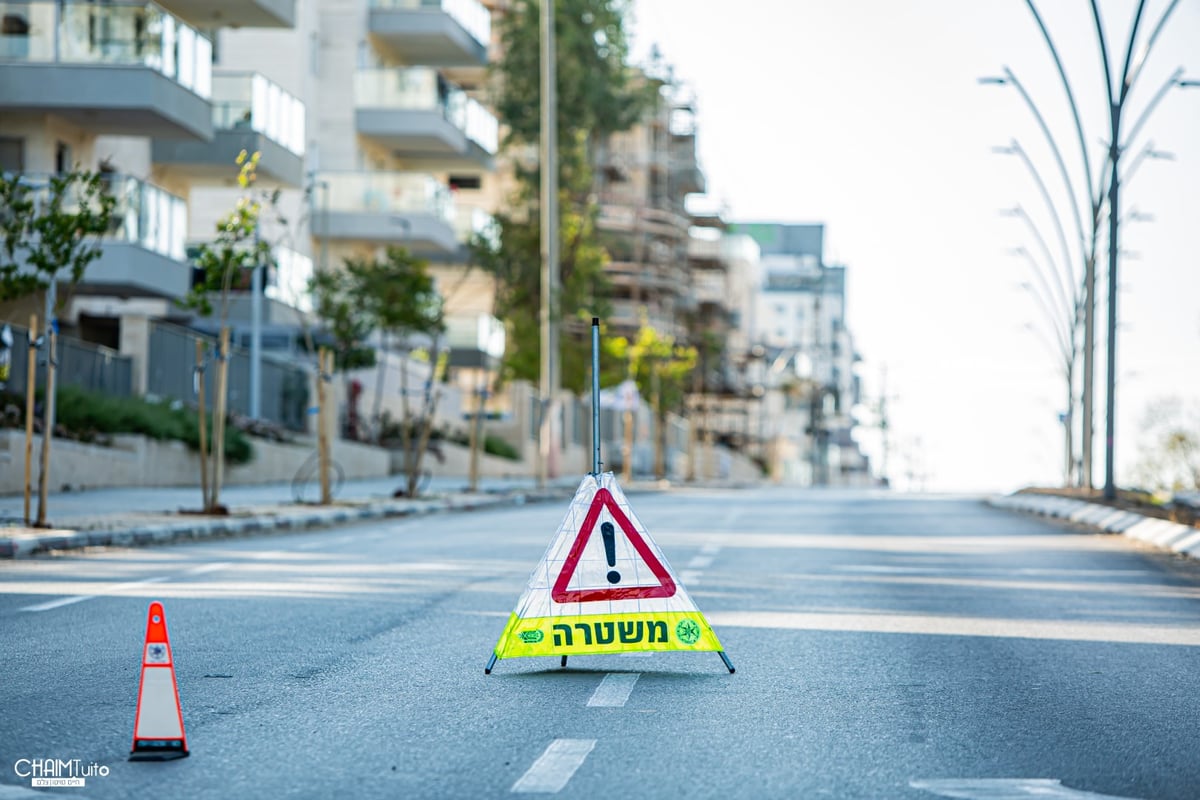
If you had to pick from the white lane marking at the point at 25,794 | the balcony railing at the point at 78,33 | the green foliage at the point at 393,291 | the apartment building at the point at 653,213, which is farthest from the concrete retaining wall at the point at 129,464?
the apartment building at the point at 653,213

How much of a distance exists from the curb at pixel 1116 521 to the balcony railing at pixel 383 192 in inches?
871

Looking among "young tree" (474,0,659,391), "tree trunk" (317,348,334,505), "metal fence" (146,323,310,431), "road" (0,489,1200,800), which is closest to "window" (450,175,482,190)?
"young tree" (474,0,659,391)

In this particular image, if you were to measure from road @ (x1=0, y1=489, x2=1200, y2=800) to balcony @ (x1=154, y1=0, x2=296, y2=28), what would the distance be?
80.7 feet

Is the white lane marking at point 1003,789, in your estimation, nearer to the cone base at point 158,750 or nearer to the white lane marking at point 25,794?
the cone base at point 158,750

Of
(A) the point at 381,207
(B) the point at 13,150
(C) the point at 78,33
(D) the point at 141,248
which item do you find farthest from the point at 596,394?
(A) the point at 381,207

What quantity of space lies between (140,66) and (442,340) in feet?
82.4

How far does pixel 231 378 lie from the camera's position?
42.2 meters

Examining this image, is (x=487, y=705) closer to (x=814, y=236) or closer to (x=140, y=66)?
(x=140, y=66)

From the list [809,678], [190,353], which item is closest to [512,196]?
[190,353]

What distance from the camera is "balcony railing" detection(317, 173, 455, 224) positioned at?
54438 mm

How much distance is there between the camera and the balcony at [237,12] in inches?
1586

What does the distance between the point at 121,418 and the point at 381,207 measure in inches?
908

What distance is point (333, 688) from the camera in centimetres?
921

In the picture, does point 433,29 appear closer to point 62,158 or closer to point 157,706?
point 62,158
